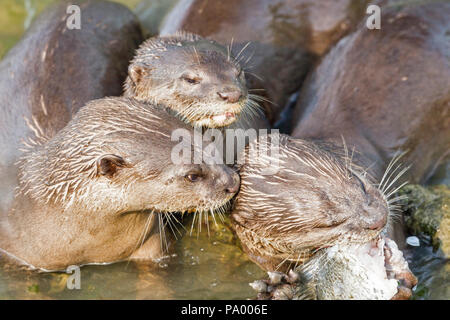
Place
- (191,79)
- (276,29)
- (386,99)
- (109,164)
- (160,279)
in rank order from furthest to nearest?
(276,29), (386,99), (191,79), (160,279), (109,164)

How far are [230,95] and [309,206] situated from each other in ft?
2.70

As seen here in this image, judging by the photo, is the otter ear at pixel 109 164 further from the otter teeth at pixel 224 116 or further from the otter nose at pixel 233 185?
the otter teeth at pixel 224 116

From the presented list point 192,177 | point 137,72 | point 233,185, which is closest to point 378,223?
point 233,185

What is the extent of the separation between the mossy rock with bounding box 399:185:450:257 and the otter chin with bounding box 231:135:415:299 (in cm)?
65

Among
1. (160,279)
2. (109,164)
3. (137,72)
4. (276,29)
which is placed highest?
(276,29)

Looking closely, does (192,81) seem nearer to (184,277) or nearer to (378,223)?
(184,277)

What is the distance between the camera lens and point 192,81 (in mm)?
4016

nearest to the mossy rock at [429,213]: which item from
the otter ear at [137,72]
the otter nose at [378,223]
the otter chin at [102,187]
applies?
the otter nose at [378,223]

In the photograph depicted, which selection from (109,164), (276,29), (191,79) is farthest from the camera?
(276,29)

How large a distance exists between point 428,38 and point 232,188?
185cm

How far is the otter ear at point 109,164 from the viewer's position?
3270mm

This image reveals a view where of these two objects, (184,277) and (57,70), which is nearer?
(184,277)

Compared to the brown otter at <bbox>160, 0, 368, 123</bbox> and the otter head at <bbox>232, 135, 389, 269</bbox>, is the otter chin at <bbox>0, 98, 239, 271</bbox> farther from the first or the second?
the brown otter at <bbox>160, 0, 368, 123</bbox>
